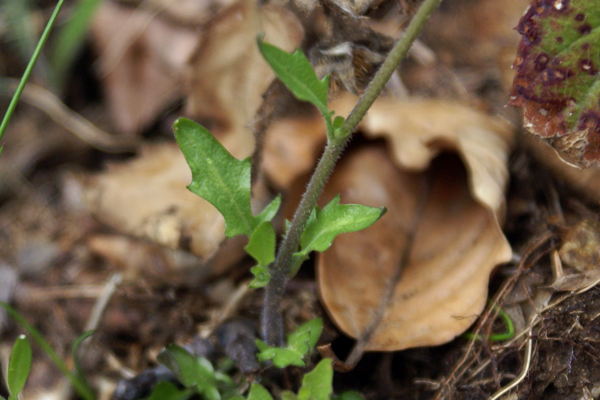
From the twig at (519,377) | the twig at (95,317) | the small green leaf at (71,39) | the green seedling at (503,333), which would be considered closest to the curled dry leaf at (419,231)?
the green seedling at (503,333)

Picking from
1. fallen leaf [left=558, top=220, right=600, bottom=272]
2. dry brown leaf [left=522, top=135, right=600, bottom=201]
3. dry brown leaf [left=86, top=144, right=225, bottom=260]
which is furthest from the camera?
dry brown leaf [left=86, top=144, right=225, bottom=260]

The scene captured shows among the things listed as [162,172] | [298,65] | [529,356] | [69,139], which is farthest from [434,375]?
[69,139]

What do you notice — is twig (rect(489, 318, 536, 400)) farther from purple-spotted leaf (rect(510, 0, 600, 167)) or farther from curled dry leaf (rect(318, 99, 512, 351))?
purple-spotted leaf (rect(510, 0, 600, 167))

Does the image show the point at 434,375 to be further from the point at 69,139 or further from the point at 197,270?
the point at 69,139

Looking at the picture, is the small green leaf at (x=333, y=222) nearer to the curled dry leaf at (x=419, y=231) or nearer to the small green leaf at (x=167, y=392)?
the curled dry leaf at (x=419, y=231)

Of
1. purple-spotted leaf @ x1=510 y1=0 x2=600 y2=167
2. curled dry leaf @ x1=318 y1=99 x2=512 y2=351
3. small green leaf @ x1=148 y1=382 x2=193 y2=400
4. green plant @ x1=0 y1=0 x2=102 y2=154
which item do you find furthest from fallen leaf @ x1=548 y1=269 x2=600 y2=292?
green plant @ x1=0 y1=0 x2=102 y2=154

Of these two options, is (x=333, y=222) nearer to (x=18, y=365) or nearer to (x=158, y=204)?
(x=18, y=365)

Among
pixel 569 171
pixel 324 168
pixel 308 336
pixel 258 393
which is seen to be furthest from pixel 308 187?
pixel 569 171
